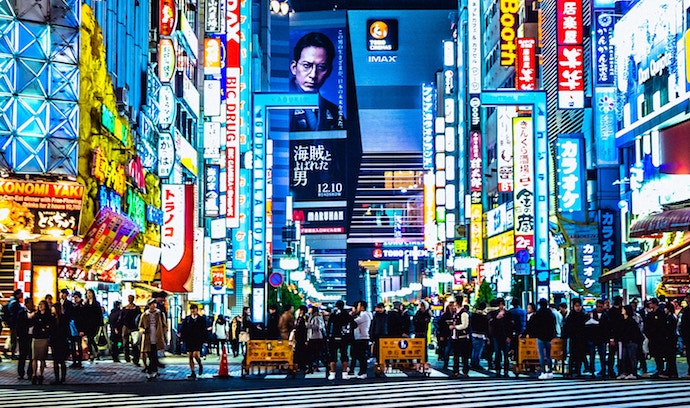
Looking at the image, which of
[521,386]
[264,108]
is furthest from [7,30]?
[521,386]

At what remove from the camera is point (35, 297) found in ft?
102

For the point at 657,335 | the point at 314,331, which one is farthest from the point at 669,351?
the point at 314,331

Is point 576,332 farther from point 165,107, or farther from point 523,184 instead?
point 523,184

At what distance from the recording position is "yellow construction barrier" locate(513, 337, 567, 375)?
26672 mm

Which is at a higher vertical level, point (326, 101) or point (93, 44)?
point (326, 101)

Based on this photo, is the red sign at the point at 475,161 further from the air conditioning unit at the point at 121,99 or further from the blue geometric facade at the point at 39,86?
the blue geometric facade at the point at 39,86

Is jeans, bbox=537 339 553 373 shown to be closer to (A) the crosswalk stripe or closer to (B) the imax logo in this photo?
(A) the crosswalk stripe

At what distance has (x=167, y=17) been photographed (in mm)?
44500

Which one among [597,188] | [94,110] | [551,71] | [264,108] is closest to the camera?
[94,110]

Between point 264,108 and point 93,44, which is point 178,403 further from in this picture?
point 264,108

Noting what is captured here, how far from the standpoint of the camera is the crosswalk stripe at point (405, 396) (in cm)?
1805

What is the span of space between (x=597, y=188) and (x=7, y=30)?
87.5 feet

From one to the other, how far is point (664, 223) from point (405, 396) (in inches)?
664

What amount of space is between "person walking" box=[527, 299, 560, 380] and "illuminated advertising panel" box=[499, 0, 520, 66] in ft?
121
